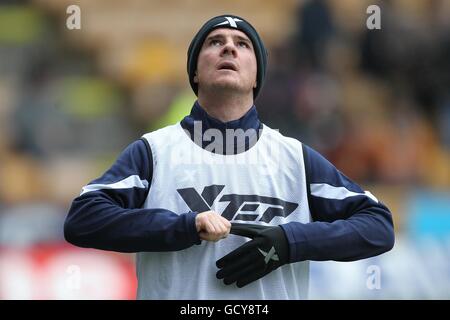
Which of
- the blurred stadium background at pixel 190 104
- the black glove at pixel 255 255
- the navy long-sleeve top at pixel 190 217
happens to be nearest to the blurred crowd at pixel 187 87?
the blurred stadium background at pixel 190 104

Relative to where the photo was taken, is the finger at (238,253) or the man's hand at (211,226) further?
the finger at (238,253)

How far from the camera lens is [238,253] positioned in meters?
4.26

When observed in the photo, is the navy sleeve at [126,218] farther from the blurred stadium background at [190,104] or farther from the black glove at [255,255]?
the blurred stadium background at [190,104]

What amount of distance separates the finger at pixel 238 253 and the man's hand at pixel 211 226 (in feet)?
0.63

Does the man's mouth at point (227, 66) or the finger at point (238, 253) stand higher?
the man's mouth at point (227, 66)

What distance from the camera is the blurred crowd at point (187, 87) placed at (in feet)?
36.2

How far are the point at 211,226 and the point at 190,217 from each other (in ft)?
0.45

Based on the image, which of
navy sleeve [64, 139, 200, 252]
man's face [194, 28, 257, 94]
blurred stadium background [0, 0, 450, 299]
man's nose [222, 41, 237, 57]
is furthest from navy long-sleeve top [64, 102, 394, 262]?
blurred stadium background [0, 0, 450, 299]

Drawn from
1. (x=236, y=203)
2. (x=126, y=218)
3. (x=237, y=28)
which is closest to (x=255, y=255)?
(x=236, y=203)

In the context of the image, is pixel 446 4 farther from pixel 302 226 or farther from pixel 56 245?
pixel 302 226

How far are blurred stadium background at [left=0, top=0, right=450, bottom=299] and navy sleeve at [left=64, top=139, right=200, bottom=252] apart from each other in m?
4.20

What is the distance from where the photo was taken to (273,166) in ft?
14.9

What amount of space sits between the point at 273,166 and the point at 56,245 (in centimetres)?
497

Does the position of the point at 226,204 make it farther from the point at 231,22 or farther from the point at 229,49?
the point at 231,22
